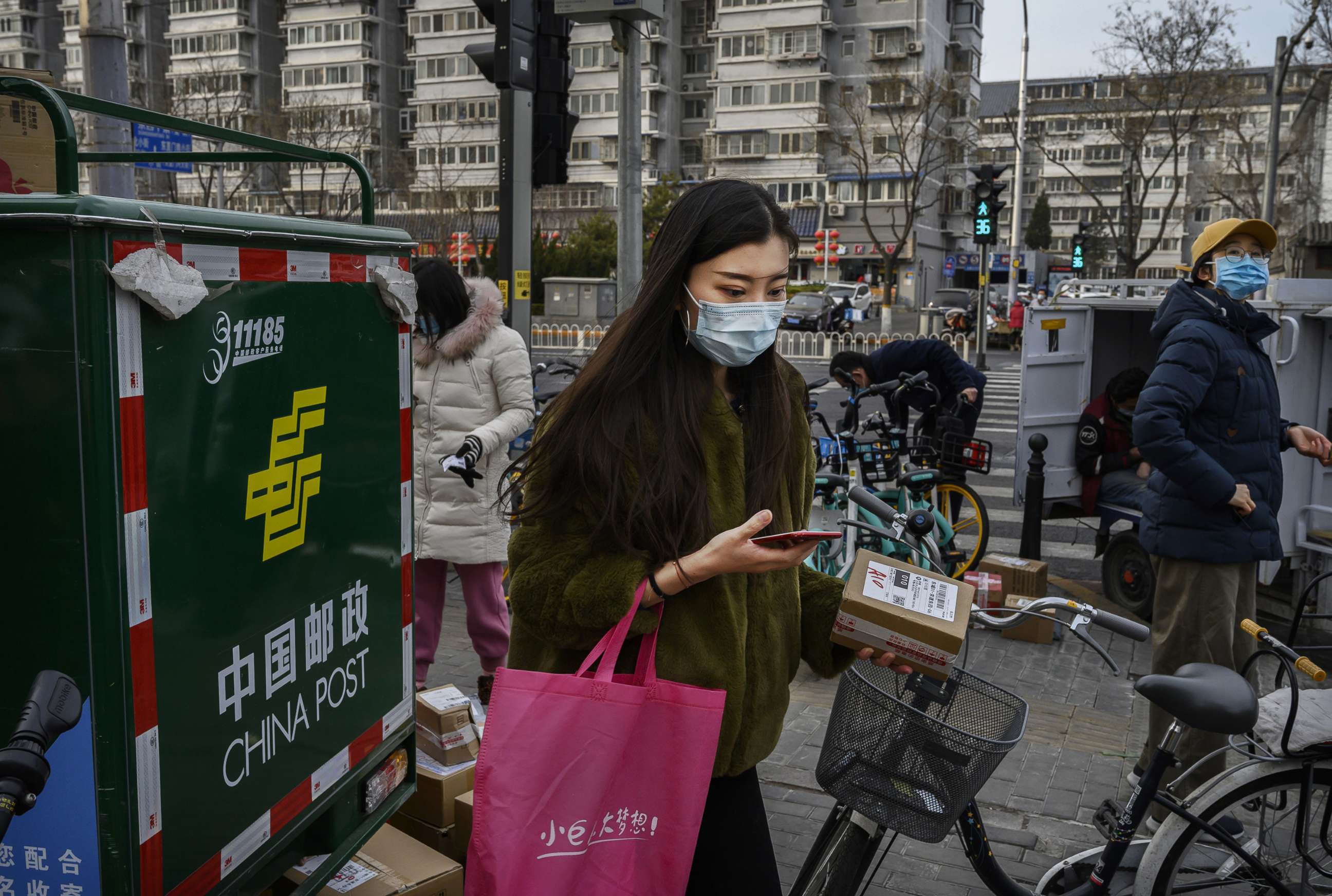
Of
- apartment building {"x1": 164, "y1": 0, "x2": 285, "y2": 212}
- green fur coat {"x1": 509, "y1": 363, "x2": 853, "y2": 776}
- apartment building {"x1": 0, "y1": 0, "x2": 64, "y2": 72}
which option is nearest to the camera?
green fur coat {"x1": 509, "y1": 363, "x2": 853, "y2": 776}

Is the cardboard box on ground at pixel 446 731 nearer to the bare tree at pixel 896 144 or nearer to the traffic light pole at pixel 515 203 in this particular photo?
the traffic light pole at pixel 515 203

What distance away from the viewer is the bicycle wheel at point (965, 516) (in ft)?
27.3

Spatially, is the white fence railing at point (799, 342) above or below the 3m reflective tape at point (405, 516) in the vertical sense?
below

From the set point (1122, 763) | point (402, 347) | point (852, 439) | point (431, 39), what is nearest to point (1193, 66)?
point (852, 439)

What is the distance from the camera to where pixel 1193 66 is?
105 feet

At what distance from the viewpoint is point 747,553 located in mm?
2023

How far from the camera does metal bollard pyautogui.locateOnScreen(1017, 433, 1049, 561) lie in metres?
7.93

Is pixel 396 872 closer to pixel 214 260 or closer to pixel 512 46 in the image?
pixel 214 260

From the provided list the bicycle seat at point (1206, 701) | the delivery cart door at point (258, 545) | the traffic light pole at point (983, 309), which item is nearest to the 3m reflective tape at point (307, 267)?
the delivery cart door at point (258, 545)

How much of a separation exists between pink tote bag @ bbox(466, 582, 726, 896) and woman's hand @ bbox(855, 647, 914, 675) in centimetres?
36

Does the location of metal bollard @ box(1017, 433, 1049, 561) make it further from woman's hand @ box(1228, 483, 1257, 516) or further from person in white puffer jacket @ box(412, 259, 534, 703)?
person in white puffer jacket @ box(412, 259, 534, 703)

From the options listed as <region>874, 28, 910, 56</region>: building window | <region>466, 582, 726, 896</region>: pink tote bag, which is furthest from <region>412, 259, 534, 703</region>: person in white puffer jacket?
<region>874, 28, 910, 56</region>: building window

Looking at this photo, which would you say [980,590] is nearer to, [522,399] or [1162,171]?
[522,399]

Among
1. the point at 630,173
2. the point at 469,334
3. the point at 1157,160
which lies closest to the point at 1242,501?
the point at 469,334
